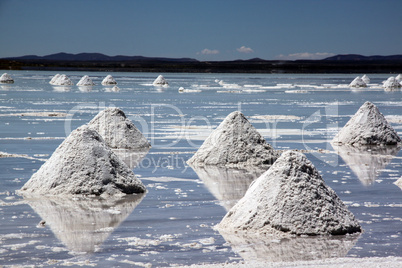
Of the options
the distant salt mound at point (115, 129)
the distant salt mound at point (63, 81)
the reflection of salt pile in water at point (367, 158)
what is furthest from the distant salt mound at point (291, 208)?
the distant salt mound at point (63, 81)

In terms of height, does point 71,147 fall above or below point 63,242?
above

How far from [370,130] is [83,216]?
9889 millimetres

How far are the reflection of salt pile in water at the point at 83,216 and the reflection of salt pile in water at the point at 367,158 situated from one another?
449cm

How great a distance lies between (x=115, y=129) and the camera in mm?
15039

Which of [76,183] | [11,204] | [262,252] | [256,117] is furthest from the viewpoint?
[256,117]

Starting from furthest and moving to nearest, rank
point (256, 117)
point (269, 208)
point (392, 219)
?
point (256, 117)
point (392, 219)
point (269, 208)

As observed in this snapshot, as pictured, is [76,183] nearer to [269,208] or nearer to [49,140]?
[269,208]

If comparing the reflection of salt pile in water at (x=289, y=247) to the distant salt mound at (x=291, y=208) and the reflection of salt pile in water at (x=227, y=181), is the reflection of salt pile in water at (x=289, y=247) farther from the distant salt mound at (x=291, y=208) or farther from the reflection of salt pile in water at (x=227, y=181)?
the reflection of salt pile in water at (x=227, y=181)

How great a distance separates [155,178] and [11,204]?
301 cm

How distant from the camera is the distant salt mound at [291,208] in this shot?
7.30 metres

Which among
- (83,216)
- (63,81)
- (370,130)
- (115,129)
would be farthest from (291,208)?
(63,81)

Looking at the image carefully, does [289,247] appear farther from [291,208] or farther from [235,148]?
[235,148]

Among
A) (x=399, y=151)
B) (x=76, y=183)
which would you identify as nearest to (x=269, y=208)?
(x=76, y=183)

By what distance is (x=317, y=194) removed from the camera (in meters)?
7.47
